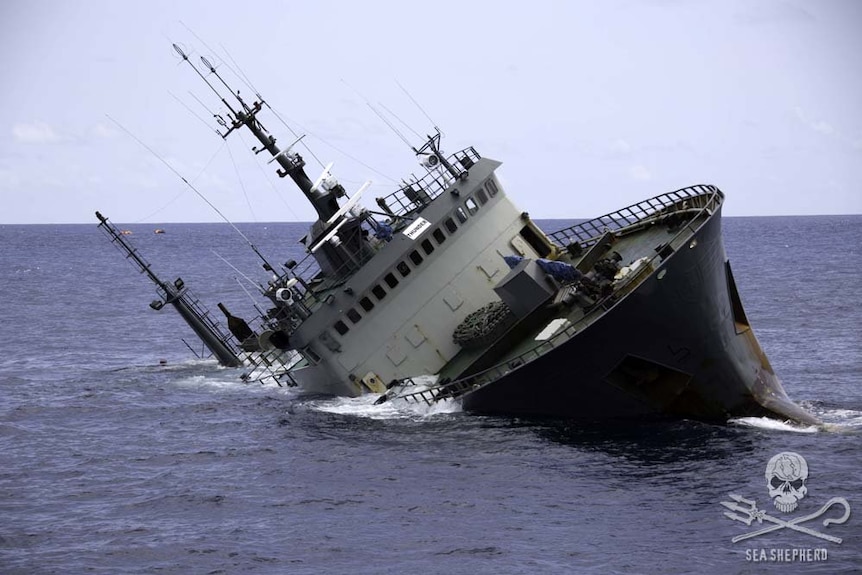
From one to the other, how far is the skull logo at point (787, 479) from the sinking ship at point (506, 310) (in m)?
4.07

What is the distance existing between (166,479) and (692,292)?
16.8m

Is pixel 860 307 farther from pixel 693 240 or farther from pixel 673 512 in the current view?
pixel 673 512

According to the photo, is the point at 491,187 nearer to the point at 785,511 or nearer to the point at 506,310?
the point at 506,310

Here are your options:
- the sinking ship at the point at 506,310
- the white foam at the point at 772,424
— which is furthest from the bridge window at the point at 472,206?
the white foam at the point at 772,424

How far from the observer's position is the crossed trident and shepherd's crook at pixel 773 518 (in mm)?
26328

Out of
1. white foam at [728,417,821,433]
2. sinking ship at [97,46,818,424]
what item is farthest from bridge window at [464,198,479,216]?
white foam at [728,417,821,433]

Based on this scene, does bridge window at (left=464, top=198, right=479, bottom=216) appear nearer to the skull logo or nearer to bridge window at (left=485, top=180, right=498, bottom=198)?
bridge window at (left=485, top=180, right=498, bottom=198)

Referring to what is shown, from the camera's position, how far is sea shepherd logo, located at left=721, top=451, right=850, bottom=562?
25172mm

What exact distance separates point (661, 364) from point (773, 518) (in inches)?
303

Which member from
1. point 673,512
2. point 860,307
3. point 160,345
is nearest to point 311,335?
point 673,512

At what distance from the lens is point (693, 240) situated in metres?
33.9

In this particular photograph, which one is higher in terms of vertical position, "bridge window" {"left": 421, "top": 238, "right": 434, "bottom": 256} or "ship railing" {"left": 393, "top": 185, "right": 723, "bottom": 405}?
"bridge window" {"left": 421, "top": 238, "right": 434, "bottom": 256}

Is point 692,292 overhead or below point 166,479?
below

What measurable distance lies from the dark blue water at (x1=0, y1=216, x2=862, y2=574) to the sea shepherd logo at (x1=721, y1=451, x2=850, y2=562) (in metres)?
0.24
